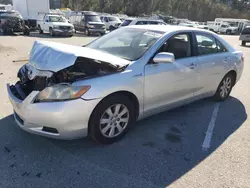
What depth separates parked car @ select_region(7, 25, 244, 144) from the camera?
2951 millimetres

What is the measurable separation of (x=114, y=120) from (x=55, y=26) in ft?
56.6

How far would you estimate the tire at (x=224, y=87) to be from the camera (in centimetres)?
520

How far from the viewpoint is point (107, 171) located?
288 cm

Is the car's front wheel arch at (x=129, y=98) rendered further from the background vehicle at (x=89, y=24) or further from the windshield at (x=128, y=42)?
the background vehicle at (x=89, y=24)

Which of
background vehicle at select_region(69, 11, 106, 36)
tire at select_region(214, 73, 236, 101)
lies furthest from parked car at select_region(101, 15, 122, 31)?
tire at select_region(214, 73, 236, 101)

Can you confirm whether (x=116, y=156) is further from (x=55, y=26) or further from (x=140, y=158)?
(x=55, y=26)

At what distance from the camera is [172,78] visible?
12.7ft

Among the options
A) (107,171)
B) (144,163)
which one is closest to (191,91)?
(144,163)

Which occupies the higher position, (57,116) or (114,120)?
(57,116)

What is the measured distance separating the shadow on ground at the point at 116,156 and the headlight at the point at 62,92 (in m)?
0.75

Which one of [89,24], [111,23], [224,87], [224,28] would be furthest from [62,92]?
[224,28]

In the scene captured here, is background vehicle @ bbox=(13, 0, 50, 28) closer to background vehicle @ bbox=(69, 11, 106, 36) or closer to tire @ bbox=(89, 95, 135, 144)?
background vehicle @ bbox=(69, 11, 106, 36)

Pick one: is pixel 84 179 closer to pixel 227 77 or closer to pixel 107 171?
pixel 107 171

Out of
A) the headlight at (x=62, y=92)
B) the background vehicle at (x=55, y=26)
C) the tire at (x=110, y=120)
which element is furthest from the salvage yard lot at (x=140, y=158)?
the background vehicle at (x=55, y=26)
